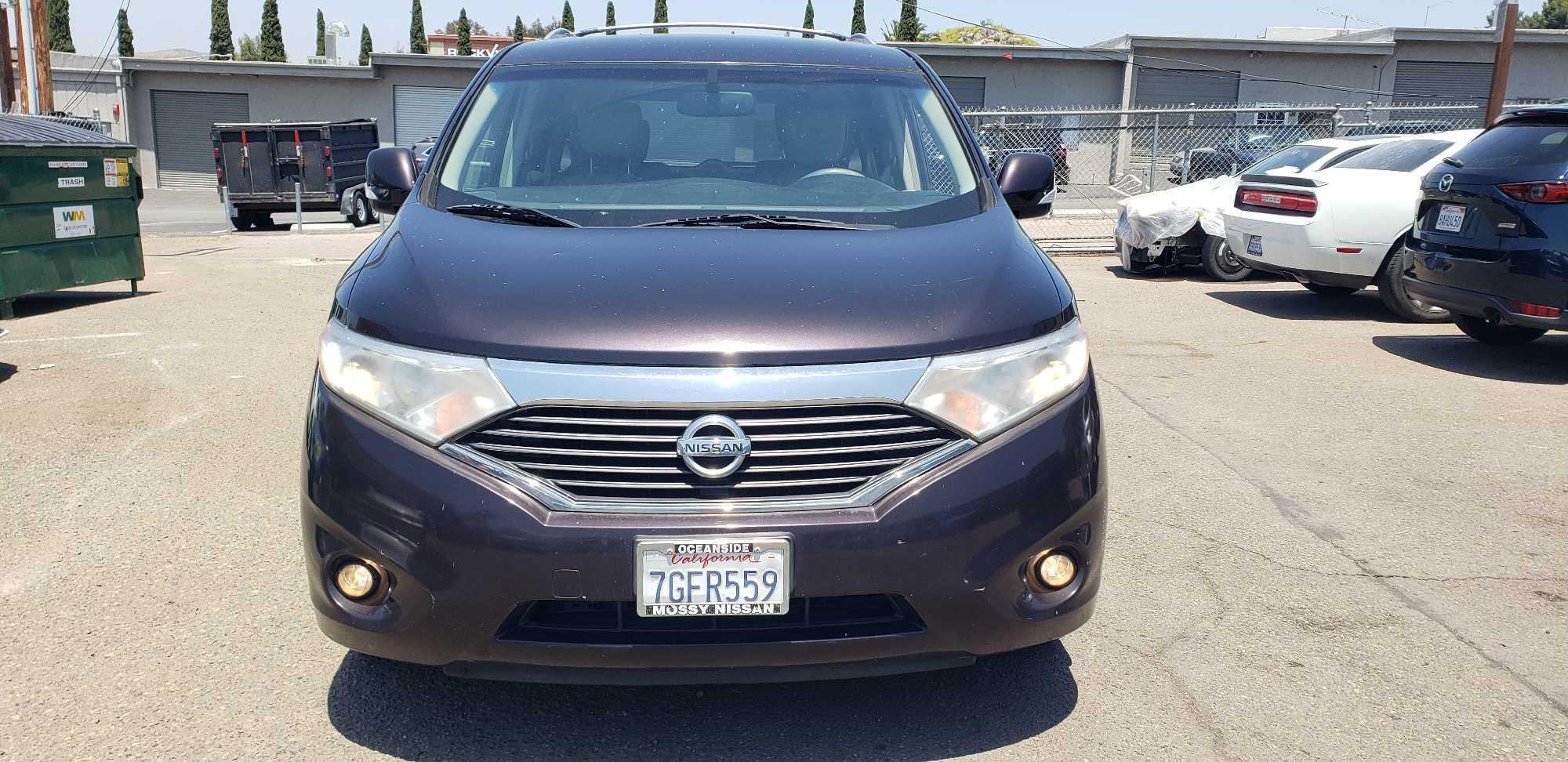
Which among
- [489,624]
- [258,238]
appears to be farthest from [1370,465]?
[258,238]

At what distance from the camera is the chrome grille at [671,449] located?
258 centimetres

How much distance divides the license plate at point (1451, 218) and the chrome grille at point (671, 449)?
6.71 meters

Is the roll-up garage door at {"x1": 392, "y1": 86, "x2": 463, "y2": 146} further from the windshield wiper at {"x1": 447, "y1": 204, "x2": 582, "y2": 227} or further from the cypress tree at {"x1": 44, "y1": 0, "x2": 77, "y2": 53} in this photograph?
the windshield wiper at {"x1": 447, "y1": 204, "x2": 582, "y2": 227}

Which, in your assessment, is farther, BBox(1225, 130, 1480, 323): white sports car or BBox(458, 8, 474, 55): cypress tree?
BBox(458, 8, 474, 55): cypress tree

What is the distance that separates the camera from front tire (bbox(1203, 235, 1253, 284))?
1285 centimetres

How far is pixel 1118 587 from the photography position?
4.12 meters

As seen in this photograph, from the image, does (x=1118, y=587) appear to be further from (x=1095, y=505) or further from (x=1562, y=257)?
(x=1562, y=257)

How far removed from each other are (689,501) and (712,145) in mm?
1625

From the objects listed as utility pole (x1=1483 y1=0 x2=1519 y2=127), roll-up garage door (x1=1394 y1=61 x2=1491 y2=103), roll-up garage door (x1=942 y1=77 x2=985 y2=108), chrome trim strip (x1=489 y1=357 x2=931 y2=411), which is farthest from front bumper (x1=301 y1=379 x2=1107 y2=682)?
roll-up garage door (x1=1394 y1=61 x2=1491 y2=103)

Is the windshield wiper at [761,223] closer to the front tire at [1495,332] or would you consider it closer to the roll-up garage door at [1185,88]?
the front tire at [1495,332]

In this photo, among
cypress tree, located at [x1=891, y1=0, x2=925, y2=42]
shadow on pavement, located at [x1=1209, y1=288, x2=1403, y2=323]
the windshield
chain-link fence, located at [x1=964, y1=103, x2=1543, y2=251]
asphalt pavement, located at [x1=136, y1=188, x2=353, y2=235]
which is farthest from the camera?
cypress tree, located at [x1=891, y1=0, x2=925, y2=42]

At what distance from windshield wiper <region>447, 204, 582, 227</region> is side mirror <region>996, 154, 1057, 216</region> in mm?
1536

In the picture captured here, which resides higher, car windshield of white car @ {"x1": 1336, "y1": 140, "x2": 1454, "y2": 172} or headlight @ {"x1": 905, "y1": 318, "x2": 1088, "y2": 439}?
car windshield of white car @ {"x1": 1336, "y1": 140, "x2": 1454, "y2": 172}

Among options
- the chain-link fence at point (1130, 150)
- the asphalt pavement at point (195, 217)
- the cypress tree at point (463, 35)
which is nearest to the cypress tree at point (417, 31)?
the cypress tree at point (463, 35)
